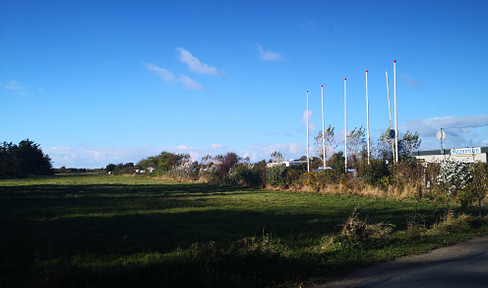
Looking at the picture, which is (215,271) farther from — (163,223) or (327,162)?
(327,162)

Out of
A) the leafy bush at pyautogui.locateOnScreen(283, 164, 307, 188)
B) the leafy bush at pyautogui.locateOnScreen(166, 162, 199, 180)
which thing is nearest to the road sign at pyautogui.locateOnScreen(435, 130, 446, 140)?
the leafy bush at pyautogui.locateOnScreen(283, 164, 307, 188)

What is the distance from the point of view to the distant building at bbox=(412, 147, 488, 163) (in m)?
17.2

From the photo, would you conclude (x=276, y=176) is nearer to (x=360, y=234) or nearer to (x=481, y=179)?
(x=481, y=179)

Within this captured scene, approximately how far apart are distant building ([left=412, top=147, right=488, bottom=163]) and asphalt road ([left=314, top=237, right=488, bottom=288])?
10291mm

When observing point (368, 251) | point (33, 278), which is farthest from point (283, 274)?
point (33, 278)

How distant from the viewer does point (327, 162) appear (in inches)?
1467

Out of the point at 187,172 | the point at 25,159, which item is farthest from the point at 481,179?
the point at 25,159

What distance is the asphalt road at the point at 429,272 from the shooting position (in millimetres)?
5426

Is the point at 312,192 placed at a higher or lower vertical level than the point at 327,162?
lower

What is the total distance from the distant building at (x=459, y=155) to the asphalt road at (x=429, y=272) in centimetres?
1029

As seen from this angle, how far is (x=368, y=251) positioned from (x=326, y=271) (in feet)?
5.78

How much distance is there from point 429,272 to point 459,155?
19.5 meters

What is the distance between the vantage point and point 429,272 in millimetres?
5988

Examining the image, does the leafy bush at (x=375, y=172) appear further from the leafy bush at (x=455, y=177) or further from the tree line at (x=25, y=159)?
the tree line at (x=25, y=159)
